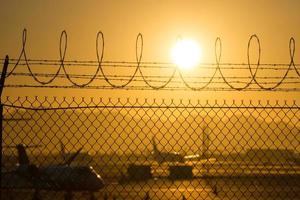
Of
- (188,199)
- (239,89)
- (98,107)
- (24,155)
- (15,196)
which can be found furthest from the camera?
(24,155)

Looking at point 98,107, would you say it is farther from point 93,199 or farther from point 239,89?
point 93,199

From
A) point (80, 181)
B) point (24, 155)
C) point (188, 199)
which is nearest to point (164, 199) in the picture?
point (188, 199)

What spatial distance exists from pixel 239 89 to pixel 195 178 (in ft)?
158

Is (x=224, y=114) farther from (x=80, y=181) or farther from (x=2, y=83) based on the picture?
(x=80, y=181)

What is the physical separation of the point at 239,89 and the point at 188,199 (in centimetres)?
2215

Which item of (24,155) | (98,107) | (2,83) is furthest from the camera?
(24,155)

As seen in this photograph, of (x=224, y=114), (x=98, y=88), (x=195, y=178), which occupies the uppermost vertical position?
(x=98, y=88)

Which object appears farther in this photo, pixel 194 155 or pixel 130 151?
pixel 194 155

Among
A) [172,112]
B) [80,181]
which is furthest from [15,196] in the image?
[172,112]

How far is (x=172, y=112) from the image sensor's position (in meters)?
8.15

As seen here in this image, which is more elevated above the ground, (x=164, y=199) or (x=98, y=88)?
(x=98, y=88)

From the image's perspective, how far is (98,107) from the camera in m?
7.38

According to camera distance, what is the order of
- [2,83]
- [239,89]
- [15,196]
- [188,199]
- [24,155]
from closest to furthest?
[2,83] < [239,89] < [188,199] < [15,196] < [24,155]

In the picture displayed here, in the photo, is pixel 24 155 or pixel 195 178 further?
pixel 195 178
